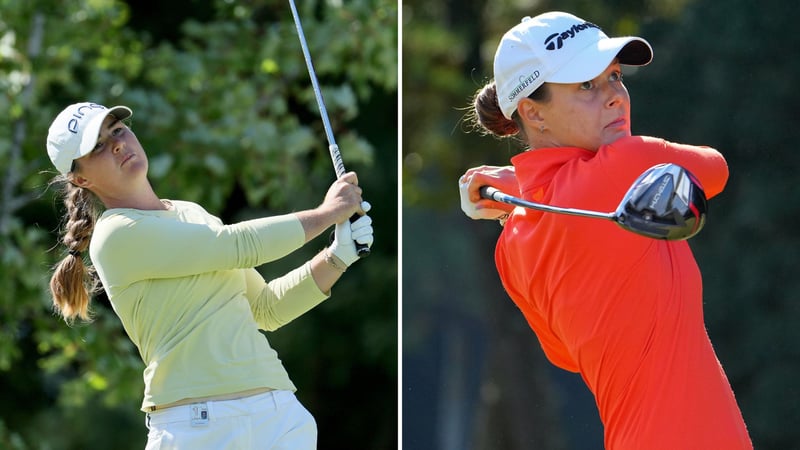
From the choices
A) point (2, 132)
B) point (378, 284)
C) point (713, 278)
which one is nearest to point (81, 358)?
point (2, 132)

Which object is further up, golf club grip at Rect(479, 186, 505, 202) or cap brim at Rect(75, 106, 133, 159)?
cap brim at Rect(75, 106, 133, 159)

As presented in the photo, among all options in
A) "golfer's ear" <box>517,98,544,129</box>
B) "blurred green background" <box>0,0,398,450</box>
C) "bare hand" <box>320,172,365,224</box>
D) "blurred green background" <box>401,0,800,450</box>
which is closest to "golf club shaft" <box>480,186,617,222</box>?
"golfer's ear" <box>517,98,544,129</box>

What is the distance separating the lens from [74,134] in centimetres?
280

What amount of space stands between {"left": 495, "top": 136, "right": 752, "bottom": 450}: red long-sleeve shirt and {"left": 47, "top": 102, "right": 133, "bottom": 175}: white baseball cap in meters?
1.02

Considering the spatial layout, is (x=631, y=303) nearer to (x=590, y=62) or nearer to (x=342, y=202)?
(x=590, y=62)

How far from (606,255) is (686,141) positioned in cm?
587

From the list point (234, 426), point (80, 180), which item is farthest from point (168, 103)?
point (234, 426)

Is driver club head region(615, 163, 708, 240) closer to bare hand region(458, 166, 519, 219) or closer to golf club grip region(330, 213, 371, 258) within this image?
bare hand region(458, 166, 519, 219)

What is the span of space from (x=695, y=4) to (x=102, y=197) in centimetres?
604

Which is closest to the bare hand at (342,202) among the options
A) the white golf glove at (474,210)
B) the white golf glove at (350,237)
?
the white golf glove at (350,237)

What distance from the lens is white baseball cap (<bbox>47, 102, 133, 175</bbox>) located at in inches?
109

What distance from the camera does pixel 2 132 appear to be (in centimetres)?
642

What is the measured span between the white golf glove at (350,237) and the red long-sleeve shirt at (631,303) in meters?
0.56

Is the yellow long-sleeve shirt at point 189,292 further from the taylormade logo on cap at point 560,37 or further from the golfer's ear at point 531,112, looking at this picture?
the taylormade logo on cap at point 560,37
